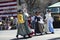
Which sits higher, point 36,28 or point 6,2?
point 6,2

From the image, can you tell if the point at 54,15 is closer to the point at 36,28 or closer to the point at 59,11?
the point at 59,11

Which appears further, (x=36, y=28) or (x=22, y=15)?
(x=36, y=28)

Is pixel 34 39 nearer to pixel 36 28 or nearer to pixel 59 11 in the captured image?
pixel 36 28

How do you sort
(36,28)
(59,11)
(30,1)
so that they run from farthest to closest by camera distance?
(30,1), (59,11), (36,28)

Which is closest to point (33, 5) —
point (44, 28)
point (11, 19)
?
point (11, 19)

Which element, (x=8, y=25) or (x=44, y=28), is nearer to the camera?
(x=44, y=28)

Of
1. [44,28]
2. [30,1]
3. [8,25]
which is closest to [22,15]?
[44,28]

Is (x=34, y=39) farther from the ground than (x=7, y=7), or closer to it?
closer to it

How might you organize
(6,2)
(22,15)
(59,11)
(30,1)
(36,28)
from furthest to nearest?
(30,1), (6,2), (59,11), (36,28), (22,15)

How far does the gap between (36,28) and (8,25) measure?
8689 millimetres

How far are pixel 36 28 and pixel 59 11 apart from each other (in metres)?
8.72

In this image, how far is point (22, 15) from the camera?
45.9ft

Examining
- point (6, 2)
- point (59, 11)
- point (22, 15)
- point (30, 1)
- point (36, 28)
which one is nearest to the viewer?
point (22, 15)

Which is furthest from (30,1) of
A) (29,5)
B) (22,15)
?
(22,15)
